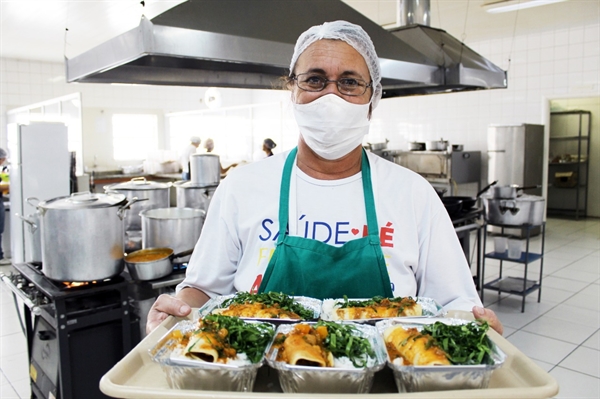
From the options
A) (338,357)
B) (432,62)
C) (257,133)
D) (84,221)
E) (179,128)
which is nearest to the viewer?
(338,357)

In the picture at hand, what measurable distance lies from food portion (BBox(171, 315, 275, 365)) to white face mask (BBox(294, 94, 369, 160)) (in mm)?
621

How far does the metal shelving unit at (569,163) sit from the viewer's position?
29.7 ft

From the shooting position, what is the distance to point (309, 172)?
4.97 ft

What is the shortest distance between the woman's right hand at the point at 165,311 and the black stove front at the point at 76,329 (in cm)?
134

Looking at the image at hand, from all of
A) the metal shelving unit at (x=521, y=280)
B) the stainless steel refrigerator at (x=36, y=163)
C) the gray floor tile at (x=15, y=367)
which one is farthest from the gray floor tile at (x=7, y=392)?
the metal shelving unit at (x=521, y=280)

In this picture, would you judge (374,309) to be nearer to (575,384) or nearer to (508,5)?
(575,384)

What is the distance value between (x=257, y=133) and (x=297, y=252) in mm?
10759

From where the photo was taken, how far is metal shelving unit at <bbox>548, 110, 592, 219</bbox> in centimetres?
905

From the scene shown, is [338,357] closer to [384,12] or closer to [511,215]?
[511,215]

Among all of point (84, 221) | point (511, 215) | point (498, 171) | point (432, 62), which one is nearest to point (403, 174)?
point (84, 221)

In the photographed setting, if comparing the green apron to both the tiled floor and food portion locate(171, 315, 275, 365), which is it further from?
the tiled floor

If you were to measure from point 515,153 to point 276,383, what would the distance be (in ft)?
24.4

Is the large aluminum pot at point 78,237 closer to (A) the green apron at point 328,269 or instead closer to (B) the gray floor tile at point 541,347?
(A) the green apron at point 328,269

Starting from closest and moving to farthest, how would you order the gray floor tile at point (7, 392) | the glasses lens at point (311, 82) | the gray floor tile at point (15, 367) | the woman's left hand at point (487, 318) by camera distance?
the woman's left hand at point (487, 318)
the glasses lens at point (311, 82)
the gray floor tile at point (7, 392)
the gray floor tile at point (15, 367)
